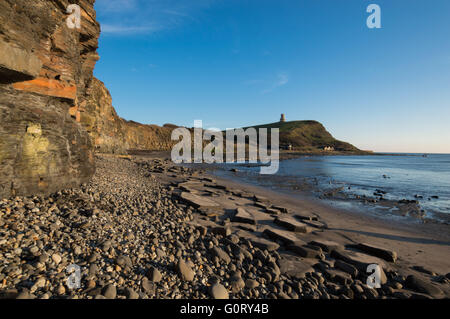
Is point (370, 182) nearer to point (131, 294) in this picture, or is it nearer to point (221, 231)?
point (221, 231)

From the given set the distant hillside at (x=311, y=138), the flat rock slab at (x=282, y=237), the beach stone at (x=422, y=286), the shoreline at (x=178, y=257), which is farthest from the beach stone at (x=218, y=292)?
the distant hillside at (x=311, y=138)

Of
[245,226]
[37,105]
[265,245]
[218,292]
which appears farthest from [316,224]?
[37,105]

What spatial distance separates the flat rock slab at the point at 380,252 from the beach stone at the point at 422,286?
0.99 m

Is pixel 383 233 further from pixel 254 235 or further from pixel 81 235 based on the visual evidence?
pixel 81 235

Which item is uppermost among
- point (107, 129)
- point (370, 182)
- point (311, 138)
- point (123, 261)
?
point (311, 138)

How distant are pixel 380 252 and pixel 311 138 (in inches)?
6173

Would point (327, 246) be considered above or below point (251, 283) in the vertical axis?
below

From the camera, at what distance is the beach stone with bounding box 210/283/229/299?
323 cm

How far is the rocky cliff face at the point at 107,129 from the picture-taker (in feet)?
59.7

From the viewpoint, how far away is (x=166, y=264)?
3.78 m

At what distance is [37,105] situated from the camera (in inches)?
244

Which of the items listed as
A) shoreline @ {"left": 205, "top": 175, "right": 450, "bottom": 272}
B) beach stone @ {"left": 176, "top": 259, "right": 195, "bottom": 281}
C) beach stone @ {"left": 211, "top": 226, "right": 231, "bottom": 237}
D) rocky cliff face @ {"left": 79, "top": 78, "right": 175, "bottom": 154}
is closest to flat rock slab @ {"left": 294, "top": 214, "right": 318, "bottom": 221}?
shoreline @ {"left": 205, "top": 175, "right": 450, "bottom": 272}

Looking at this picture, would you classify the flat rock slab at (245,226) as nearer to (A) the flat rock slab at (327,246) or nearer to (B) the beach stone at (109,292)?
(A) the flat rock slab at (327,246)
